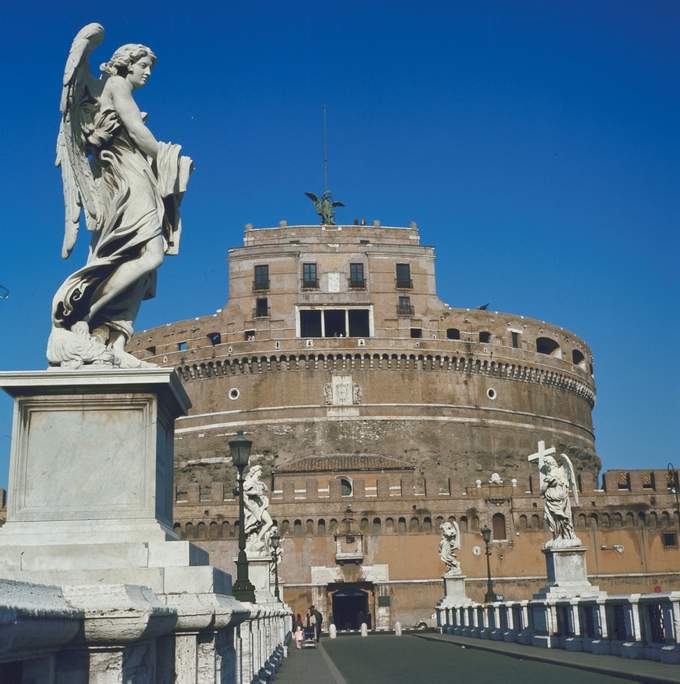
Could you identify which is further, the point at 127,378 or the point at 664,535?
the point at 664,535

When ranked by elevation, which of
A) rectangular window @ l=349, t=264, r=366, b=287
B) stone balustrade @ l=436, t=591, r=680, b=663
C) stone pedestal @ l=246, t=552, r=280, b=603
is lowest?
stone balustrade @ l=436, t=591, r=680, b=663

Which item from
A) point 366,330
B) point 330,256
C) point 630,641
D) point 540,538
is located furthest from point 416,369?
point 630,641

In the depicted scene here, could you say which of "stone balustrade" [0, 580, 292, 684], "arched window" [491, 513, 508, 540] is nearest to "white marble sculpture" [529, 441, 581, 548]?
"stone balustrade" [0, 580, 292, 684]

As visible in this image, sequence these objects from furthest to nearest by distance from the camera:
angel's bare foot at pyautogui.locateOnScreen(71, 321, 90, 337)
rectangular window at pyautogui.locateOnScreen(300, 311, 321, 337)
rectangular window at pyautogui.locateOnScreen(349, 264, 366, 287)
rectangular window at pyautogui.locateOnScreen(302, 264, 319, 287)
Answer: rectangular window at pyautogui.locateOnScreen(349, 264, 366, 287) → rectangular window at pyautogui.locateOnScreen(300, 311, 321, 337) → rectangular window at pyautogui.locateOnScreen(302, 264, 319, 287) → angel's bare foot at pyautogui.locateOnScreen(71, 321, 90, 337)

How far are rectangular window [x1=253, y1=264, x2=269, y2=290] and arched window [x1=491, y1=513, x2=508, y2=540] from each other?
19814 mm

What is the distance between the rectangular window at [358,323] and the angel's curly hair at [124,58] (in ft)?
167

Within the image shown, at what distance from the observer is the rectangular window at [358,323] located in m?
56.8

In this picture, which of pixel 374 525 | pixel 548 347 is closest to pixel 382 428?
pixel 374 525

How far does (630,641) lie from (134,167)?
438 inches

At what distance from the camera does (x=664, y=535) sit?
158ft

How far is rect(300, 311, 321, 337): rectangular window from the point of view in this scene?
187 ft

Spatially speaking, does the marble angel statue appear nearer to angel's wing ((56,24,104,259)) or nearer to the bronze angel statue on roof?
angel's wing ((56,24,104,259))

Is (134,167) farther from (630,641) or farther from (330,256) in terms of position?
(330,256)

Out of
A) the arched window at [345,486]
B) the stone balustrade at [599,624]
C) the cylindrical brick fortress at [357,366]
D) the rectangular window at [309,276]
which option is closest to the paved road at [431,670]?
the stone balustrade at [599,624]
